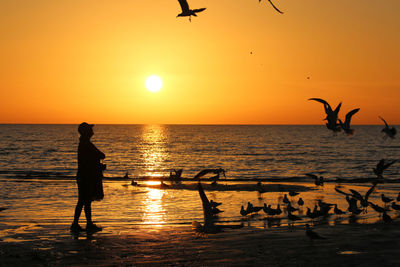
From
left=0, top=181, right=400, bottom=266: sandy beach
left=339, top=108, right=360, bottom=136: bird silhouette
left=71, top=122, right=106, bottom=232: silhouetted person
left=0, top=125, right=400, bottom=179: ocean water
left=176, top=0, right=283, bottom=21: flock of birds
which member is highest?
left=176, top=0, right=283, bottom=21: flock of birds

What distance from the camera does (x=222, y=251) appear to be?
8820 mm

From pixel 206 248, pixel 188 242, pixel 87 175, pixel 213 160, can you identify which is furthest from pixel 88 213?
pixel 213 160

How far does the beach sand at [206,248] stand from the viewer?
26.5ft

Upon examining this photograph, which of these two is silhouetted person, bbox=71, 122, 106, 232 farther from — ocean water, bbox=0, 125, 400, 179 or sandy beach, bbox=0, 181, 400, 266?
ocean water, bbox=0, 125, 400, 179

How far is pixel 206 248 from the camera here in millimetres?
9070

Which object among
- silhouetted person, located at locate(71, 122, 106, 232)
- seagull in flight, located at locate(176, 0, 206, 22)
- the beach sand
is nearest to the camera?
seagull in flight, located at locate(176, 0, 206, 22)

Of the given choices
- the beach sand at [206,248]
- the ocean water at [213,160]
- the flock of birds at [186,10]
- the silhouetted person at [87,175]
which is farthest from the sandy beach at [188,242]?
the ocean water at [213,160]

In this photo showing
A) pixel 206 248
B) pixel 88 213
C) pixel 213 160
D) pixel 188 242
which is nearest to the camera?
pixel 206 248

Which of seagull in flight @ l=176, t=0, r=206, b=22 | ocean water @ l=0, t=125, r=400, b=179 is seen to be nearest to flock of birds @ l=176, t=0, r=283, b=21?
seagull in flight @ l=176, t=0, r=206, b=22

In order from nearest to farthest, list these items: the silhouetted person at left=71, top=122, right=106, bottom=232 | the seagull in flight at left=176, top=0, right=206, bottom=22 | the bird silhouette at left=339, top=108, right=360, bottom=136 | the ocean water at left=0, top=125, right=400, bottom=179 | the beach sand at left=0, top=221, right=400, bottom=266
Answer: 1. the seagull in flight at left=176, top=0, right=206, bottom=22
2. the beach sand at left=0, top=221, right=400, bottom=266
3. the bird silhouette at left=339, top=108, right=360, bottom=136
4. the silhouetted person at left=71, top=122, right=106, bottom=232
5. the ocean water at left=0, top=125, right=400, bottom=179

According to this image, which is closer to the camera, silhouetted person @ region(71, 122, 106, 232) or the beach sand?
the beach sand

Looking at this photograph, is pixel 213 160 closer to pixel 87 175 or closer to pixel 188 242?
pixel 87 175

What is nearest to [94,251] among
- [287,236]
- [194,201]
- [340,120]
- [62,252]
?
[62,252]

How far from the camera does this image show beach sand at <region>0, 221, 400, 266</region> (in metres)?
8.09
